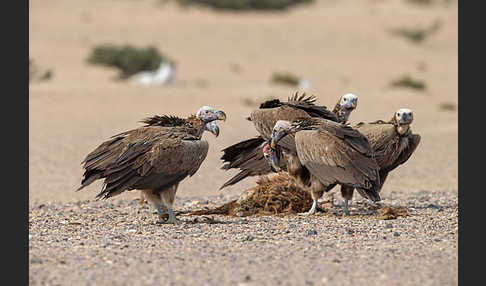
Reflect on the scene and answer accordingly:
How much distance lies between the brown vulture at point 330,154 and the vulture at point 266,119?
649 mm

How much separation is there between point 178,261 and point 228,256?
54 centimetres

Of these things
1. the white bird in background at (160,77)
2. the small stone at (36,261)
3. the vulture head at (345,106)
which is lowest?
the small stone at (36,261)

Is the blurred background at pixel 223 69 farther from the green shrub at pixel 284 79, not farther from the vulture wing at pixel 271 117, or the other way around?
the vulture wing at pixel 271 117

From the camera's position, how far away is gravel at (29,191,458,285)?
7383mm

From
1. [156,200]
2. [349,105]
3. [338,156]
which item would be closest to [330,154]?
[338,156]

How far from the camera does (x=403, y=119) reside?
39.0ft

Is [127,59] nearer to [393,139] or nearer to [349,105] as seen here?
[349,105]

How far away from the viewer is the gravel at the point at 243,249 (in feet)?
24.2

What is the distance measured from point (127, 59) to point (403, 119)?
869 inches

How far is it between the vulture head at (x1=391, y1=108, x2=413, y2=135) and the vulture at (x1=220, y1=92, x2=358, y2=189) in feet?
2.69

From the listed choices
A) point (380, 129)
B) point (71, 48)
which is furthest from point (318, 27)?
point (380, 129)

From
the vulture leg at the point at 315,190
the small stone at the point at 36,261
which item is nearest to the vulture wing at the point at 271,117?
the vulture leg at the point at 315,190

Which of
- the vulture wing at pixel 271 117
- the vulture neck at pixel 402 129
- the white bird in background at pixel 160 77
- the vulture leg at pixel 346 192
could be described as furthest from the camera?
the white bird in background at pixel 160 77

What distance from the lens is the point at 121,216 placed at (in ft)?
38.2
